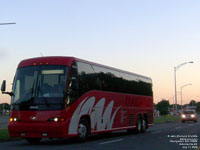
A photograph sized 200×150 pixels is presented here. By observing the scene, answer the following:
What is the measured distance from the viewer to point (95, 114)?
17312mm

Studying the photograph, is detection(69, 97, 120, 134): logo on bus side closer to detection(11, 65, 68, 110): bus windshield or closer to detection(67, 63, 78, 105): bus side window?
detection(67, 63, 78, 105): bus side window

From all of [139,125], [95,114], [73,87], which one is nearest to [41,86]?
[73,87]

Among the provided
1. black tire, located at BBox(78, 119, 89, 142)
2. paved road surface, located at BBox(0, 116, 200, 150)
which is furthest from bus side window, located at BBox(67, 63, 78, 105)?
paved road surface, located at BBox(0, 116, 200, 150)

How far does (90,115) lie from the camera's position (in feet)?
54.9

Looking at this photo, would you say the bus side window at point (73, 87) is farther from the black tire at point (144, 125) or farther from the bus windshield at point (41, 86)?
the black tire at point (144, 125)

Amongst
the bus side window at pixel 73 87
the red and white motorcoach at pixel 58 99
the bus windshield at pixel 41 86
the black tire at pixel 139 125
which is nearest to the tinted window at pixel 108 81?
the red and white motorcoach at pixel 58 99

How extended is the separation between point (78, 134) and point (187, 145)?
4399 mm

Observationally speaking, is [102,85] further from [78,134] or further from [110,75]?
[78,134]

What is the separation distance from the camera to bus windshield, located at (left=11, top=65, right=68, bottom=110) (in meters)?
14.7

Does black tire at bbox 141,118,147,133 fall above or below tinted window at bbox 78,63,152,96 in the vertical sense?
below

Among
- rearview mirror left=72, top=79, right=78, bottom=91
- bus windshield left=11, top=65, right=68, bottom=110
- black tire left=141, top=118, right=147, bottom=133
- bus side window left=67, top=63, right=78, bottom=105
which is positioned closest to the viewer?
bus windshield left=11, top=65, right=68, bottom=110

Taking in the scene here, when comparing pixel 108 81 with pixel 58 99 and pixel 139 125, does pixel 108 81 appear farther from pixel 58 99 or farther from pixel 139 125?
pixel 139 125

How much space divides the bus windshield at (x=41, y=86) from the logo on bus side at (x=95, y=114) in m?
1.16

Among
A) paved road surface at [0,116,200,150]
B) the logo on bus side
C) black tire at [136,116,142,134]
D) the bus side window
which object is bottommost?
paved road surface at [0,116,200,150]
